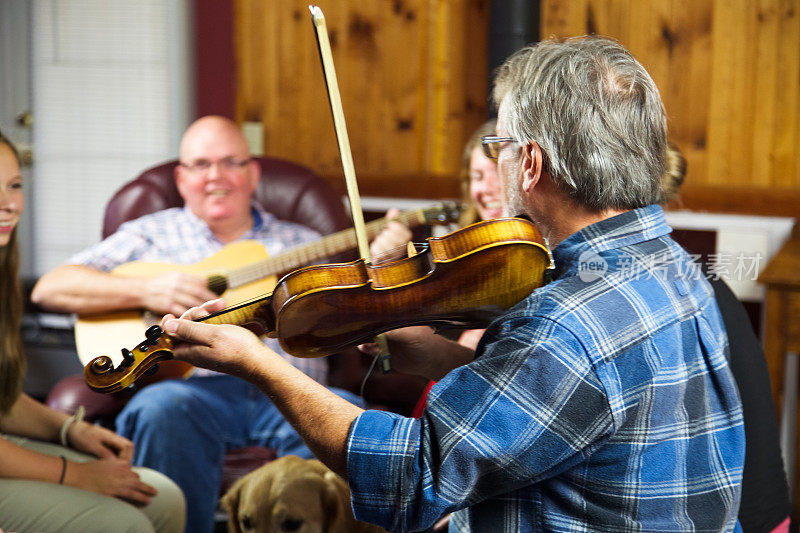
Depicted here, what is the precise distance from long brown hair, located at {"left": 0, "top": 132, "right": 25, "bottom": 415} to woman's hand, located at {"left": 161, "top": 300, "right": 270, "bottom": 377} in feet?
2.55

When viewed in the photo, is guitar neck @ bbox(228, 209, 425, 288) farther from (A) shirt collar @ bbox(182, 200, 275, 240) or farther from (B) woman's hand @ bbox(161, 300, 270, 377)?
(B) woman's hand @ bbox(161, 300, 270, 377)

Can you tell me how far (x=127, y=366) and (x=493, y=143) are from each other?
23.3 inches

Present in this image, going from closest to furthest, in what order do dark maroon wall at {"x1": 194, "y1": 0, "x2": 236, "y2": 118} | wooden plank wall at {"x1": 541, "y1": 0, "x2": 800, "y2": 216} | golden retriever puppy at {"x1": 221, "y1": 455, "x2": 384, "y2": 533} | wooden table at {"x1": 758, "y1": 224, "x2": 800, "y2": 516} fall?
golden retriever puppy at {"x1": 221, "y1": 455, "x2": 384, "y2": 533}
wooden table at {"x1": 758, "y1": 224, "x2": 800, "y2": 516}
wooden plank wall at {"x1": 541, "y1": 0, "x2": 800, "y2": 216}
dark maroon wall at {"x1": 194, "y1": 0, "x2": 236, "y2": 118}

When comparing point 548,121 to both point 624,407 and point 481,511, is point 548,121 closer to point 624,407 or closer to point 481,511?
point 624,407

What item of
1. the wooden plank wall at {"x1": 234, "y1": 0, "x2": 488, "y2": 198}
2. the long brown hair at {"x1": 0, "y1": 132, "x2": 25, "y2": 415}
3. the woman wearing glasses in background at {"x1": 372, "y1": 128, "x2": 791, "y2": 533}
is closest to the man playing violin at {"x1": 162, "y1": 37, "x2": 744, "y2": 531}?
the woman wearing glasses in background at {"x1": 372, "y1": 128, "x2": 791, "y2": 533}

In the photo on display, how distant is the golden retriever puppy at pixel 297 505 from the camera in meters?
1.65

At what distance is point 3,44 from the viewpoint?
3564mm

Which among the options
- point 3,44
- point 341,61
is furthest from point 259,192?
point 3,44

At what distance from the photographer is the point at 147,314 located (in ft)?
7.55

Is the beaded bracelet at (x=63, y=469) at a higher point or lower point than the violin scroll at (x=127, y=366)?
lower

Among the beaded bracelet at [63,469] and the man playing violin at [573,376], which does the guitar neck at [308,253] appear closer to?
the beaded bracelet at [63,469]

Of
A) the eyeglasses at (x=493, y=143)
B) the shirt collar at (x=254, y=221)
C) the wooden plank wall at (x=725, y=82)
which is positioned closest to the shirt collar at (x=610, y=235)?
the eyeglasses at (x=493, y=143)

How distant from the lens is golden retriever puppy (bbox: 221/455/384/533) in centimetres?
165

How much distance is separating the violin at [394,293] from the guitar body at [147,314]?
0.96 metres
